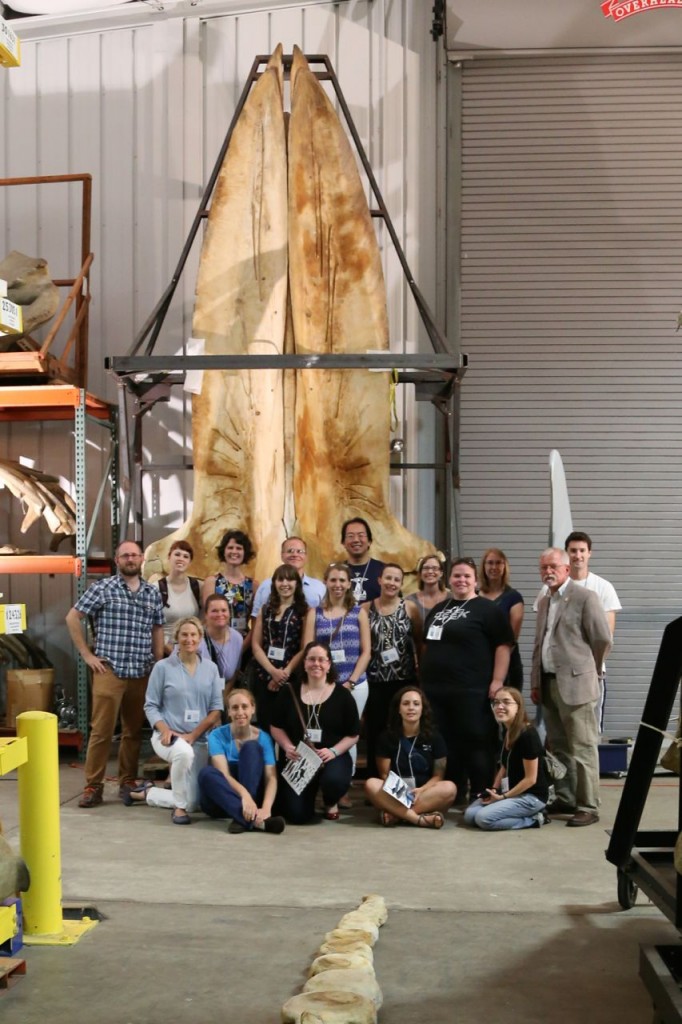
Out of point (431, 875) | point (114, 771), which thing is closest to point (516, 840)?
point (431, 875)

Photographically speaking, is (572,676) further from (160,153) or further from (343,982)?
(160,153)

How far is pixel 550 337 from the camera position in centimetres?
877

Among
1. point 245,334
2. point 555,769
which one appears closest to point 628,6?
point 245,334

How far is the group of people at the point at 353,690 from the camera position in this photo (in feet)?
19.2

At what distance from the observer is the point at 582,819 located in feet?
19.2

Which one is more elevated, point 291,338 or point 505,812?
point 291,338

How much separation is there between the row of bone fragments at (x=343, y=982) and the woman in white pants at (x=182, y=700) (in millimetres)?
2360

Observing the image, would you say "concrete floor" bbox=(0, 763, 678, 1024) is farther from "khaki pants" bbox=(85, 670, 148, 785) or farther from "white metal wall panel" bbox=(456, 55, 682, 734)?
"white metal wall panel" bbox=(456, 55, 682, 734)

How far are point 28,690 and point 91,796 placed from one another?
1.86 metres

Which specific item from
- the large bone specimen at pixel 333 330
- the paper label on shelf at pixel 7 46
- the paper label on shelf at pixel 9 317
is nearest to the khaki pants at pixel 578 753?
the large bone specimen at pixel 333 330

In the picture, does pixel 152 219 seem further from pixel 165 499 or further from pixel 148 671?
pixel 148 671

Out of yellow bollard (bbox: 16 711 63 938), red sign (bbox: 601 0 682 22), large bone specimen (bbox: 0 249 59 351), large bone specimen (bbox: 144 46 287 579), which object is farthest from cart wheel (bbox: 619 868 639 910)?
red sign (bbox: 601 0 682 22)

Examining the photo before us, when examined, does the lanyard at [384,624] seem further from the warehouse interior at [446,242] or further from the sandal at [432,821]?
the warehouse interior at [446,242]

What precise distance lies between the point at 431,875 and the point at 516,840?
86 centimetres
